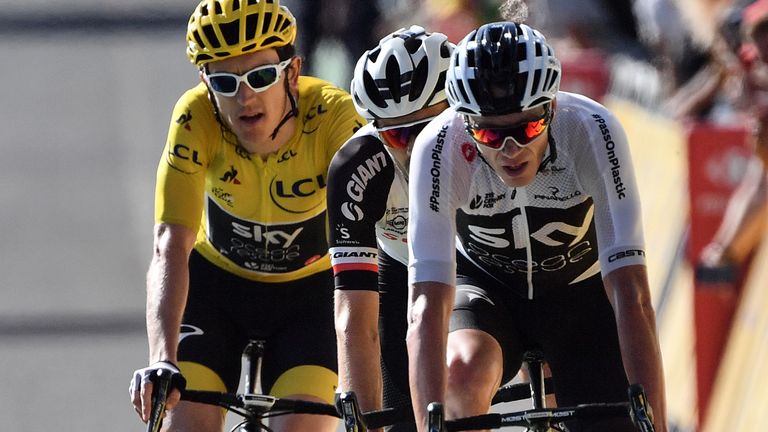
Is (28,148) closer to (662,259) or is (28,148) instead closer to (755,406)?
(662,259)

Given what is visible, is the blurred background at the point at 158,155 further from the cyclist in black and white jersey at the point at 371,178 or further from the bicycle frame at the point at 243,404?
the bicycle frame at the point at 243,404

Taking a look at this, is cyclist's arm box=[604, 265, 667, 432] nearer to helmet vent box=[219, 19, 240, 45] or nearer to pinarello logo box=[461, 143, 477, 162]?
pinarello logo box=[461, 143, 477, 162]

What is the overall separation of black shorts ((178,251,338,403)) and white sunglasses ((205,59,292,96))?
2.63 feet

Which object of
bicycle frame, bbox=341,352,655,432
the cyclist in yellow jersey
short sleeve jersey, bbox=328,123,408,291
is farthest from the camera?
the cyclist in yellow jersey

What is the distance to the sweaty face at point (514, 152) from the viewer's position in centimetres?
471

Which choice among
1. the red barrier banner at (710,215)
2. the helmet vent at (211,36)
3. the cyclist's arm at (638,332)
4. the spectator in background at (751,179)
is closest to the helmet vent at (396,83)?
the helmet vent at (211,36)

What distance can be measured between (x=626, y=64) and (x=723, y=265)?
4.58 metres

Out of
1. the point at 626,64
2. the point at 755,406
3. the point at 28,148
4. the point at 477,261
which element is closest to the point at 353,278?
the point at 477,261

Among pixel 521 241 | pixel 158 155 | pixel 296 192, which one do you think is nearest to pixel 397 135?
pixel 521 241

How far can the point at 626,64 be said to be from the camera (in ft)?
41.4

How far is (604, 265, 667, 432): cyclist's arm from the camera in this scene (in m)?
4.53

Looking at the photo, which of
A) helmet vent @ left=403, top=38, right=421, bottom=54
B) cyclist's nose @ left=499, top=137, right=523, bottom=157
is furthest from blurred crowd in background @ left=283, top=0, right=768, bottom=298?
cyclist's nose @ left=499, top=137, right=523, bottom=157

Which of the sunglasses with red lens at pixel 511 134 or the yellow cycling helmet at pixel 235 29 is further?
the yellow cycling helmet at pixel 235 29

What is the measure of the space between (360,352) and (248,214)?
3.69 feet
